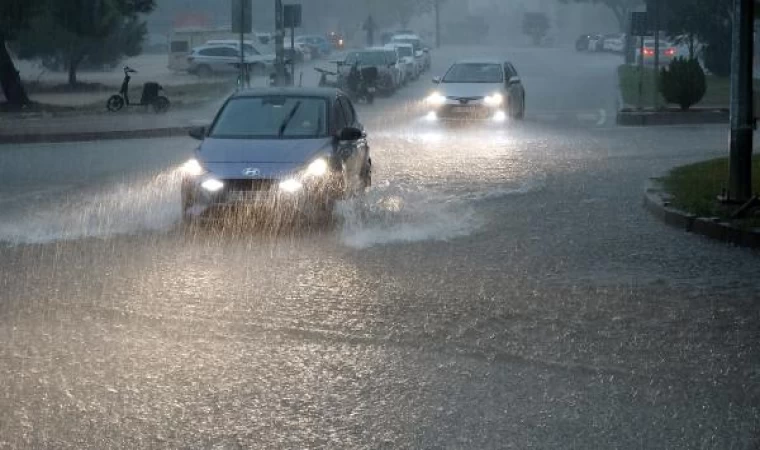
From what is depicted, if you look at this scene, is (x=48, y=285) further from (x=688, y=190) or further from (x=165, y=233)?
(x=688, y=190)

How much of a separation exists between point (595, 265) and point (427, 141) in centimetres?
1557

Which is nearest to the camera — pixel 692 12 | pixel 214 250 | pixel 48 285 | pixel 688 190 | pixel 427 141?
pixel 48 285

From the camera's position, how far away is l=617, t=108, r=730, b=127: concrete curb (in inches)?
1268

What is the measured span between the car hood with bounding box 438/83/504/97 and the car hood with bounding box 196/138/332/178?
1802cm

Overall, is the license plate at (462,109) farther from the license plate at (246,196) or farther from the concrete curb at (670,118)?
the license plate at (246,196)

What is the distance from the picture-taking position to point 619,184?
758 inches

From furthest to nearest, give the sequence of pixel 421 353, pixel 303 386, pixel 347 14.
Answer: pixel 347 14, pixel 421 353, pixel 303 386

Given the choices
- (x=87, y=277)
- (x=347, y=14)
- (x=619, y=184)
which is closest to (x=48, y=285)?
(x=87, y=277)

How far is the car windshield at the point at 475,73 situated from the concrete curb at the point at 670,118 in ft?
11.3

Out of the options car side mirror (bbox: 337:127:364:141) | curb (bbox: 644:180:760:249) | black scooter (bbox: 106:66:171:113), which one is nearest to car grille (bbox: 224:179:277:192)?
car side mirror (bbox: 337:127:364:141)

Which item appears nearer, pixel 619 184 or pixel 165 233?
pixel 165 233

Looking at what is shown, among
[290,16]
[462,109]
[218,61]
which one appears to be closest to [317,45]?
[218,61]

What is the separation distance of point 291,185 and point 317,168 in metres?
0.53

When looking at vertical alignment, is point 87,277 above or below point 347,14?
Answer: below
